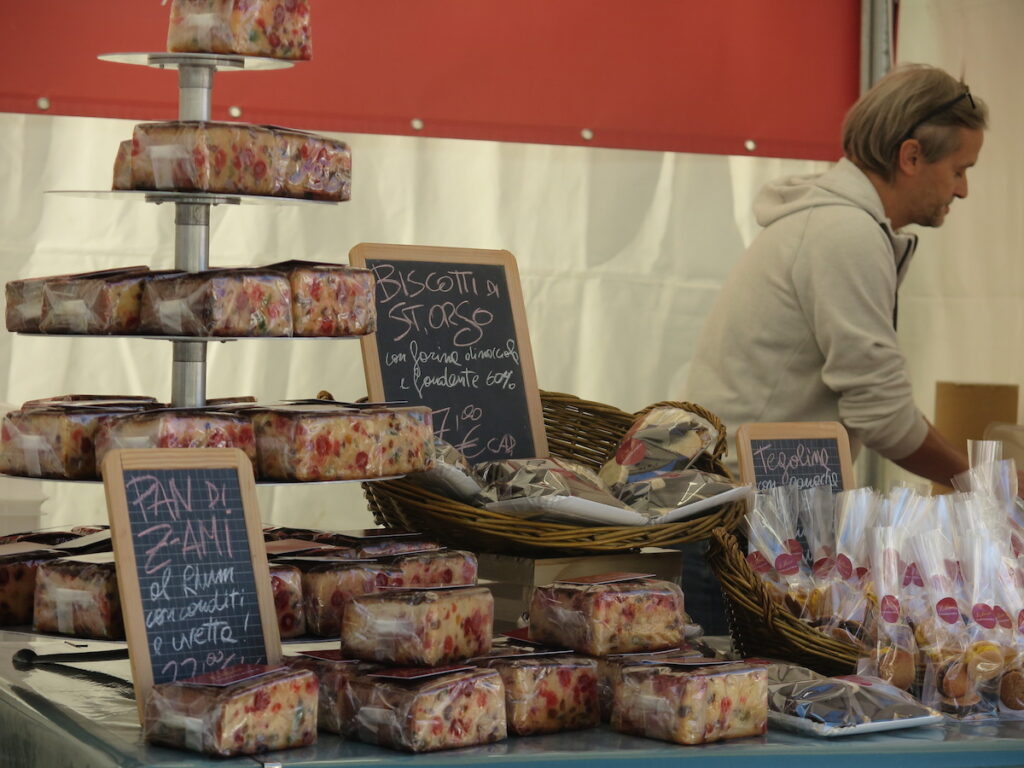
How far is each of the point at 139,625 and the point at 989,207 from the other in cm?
291

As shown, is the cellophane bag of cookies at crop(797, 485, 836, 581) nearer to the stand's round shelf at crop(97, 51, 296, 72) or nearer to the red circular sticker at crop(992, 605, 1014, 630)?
the red circular sticker at crop(992, 605, 1014, 630)

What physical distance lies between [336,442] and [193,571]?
1.00 feet

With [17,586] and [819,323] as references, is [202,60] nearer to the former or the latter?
[17,586]

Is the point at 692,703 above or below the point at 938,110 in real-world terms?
below

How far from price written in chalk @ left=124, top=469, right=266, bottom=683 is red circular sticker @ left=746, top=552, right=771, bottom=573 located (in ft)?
1.99

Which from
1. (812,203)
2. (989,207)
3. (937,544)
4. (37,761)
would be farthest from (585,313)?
(37,761)

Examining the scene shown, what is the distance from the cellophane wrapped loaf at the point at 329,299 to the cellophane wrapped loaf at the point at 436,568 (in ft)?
0.95

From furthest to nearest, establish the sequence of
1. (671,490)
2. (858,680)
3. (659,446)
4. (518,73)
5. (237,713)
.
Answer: (518,73)
(659,446)
(671,490)
(858,680)
(237,713)

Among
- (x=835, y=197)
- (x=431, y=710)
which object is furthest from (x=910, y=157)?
(x=431, y=710)

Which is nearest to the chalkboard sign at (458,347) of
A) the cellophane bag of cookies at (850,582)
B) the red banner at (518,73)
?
the cellophane bag of cookies at (850,582)

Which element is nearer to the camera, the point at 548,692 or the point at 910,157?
the point at 548,692

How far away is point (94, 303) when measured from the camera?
64.6 inches

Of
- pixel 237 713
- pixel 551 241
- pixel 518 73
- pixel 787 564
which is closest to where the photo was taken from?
pixel 237 713

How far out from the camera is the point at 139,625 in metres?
1.30
